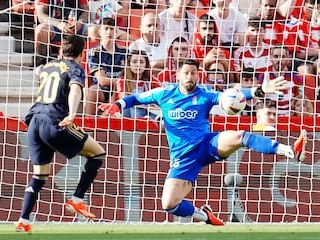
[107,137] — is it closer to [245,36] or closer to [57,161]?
[57,161]

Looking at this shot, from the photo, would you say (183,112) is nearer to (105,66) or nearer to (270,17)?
(105,66)

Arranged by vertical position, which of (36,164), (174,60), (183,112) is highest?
(174,60)

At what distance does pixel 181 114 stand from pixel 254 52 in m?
2.64

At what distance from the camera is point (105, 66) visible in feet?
41.6

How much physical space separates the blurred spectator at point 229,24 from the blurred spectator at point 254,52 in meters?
0.10

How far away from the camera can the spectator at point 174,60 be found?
12.6m

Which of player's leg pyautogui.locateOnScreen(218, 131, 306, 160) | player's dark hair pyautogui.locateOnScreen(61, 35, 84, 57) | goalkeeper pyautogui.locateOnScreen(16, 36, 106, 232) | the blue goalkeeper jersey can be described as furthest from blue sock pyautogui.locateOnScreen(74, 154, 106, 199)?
player's leg pyautogui.locateOnScreen(218, 131, 306, 160)

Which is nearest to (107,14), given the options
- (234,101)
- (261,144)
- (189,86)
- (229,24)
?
(229,24)

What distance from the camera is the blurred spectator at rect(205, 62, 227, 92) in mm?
12619

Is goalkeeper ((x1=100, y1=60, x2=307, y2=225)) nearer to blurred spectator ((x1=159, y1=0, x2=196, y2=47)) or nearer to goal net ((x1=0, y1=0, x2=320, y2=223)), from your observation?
goal net ((x1=0, y1=0, x2=320, y2=223))

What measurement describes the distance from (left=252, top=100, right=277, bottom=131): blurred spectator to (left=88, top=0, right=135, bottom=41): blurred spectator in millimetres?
1728

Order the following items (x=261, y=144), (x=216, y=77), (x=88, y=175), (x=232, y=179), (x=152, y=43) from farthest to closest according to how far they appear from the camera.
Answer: (x=152, y=43)
(x=216, y=77)
(x=232, y=179)
(x=88, y=175)
(x=261, y=144)

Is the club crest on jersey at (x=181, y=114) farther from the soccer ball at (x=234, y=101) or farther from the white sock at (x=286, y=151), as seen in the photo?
the white sock at (x=286, y=151)

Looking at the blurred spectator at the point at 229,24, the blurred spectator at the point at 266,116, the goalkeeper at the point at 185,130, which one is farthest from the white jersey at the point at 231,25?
the goalkeeper at the point at 185,130
